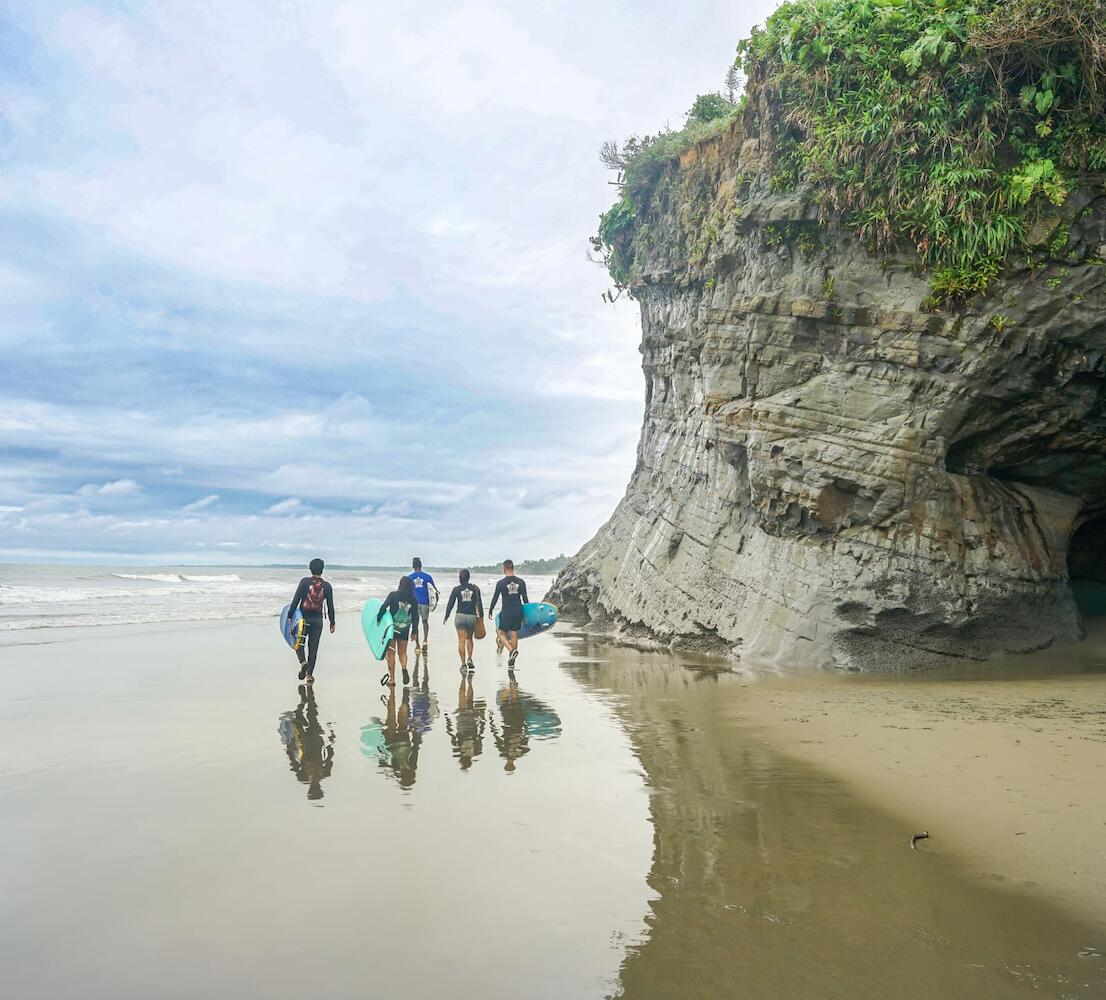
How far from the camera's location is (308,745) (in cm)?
786

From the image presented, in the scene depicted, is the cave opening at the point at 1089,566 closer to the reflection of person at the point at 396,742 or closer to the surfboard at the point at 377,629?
the surfboard at the point at 377,629

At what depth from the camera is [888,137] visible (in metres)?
12.8

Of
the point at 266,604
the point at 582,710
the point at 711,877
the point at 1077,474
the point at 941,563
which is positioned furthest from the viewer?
the point at 266,604

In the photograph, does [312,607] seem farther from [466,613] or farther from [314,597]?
[466,613]

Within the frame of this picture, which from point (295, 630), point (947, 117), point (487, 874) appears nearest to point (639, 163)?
point (947, 117)

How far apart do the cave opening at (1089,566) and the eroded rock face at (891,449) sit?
2054mm

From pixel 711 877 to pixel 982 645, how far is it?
1041 cm

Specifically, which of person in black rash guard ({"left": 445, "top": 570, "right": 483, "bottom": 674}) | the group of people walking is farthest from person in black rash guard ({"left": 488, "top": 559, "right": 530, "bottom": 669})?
person in black rash guard ({"left": 445, "top": 570, "right": 483, "bottom": 674})

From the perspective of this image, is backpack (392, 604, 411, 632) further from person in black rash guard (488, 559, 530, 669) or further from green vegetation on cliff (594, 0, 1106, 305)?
green vegetation on cliff (594, 0, 1106, 305)

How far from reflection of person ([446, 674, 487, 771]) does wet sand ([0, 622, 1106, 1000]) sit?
6 cm

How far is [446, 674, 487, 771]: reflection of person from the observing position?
24.6 ft

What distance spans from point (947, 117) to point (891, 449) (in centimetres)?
559

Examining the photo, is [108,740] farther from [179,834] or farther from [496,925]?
[496,925]

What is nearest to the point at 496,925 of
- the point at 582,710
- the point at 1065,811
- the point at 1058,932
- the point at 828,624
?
the point at 1058,932
